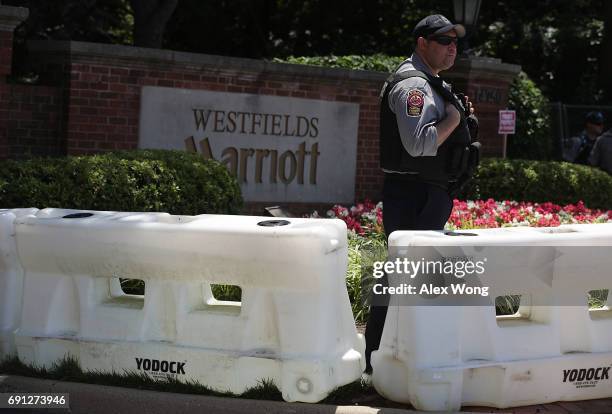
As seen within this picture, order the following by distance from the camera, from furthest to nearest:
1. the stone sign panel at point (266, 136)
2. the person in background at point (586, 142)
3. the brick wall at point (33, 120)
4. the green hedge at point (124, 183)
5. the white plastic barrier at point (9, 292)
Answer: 1. the person in background at point (586, 142)
2. the stone sign panel at point (266, 136)
3. the brick wall at point (33, 120)
4. the green hedge at point (124, 183)
5. the white plastic barrier at point (9, 292)

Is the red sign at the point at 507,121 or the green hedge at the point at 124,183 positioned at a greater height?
the red sign at the point at 507,121

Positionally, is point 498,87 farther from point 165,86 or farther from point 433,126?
point 433,126

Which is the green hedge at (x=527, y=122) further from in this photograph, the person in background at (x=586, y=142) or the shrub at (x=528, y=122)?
the person in background at (x=586, y=142)

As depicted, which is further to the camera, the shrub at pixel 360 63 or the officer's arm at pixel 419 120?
the shrub at pixel 360 63

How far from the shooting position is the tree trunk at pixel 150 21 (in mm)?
14859

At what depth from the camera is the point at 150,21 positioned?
14.9 meters

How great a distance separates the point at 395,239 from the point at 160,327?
4.41 ft

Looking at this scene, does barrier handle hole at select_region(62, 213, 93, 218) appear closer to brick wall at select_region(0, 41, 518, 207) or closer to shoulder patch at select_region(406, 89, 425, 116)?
shoulder patch at select_region(406, 89, 425, 116)

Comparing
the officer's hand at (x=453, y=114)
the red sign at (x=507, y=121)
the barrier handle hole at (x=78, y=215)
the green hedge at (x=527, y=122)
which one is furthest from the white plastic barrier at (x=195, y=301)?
the green hedge at (x=527, y=122)

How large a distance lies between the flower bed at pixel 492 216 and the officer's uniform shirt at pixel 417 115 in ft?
11.7

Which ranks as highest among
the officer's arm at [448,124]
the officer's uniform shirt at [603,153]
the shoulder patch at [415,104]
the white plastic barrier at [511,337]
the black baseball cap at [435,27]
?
the black baseball cap at [435,27]

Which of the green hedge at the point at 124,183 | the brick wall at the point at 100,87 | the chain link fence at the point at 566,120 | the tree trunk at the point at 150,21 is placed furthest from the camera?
the chain link fence at the point at 566,120

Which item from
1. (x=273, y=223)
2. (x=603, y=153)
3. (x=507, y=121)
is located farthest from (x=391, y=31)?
(x=273, y=223)

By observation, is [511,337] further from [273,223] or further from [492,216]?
[492,216]
